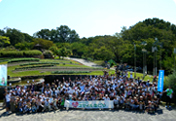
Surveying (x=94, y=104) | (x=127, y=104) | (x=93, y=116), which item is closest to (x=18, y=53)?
(x=94, y=104)

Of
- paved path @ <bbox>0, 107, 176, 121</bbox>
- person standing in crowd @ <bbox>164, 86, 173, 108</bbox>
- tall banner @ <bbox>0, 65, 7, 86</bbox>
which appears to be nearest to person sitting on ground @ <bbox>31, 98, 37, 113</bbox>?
paved path @ <bbox>0, 107, 176, 121</bbox>

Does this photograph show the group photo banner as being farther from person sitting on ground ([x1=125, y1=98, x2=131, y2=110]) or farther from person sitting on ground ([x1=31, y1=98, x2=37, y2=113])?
person sitting on ground ([x1=31, y1=98, x2=37, y2=113])

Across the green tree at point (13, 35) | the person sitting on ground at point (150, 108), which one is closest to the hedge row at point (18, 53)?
the green tree at point (13, 35)

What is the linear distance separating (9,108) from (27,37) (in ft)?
293

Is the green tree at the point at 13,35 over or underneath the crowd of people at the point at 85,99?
over

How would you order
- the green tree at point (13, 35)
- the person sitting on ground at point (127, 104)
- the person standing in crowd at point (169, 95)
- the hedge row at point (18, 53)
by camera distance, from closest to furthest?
1. the person sitting on ground at point (127, 104)
2. the person standing in crowd at point (169, 95)
3. the hedge row at point (18, 53)
4. the green tree at point (13, 35)

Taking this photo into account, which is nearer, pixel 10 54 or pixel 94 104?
→ pixel 94 104

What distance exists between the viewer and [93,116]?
43.6ft

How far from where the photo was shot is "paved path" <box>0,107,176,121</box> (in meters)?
12.7

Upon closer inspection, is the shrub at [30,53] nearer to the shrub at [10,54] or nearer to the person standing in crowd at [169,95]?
the shrub at [10,54]

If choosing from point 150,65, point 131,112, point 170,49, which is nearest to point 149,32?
point 170,49

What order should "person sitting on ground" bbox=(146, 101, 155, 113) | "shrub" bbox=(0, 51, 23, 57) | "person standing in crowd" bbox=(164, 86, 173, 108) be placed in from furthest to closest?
"shrub" bbox=(0, 51, 23, 57), "person standing in crowd" bbox=(164, 86, 173, 108), "person sitting on ground" bbox=(146, 101, 155, 113)

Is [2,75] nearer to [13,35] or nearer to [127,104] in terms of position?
[127,104]

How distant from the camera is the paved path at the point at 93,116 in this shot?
12.7m
